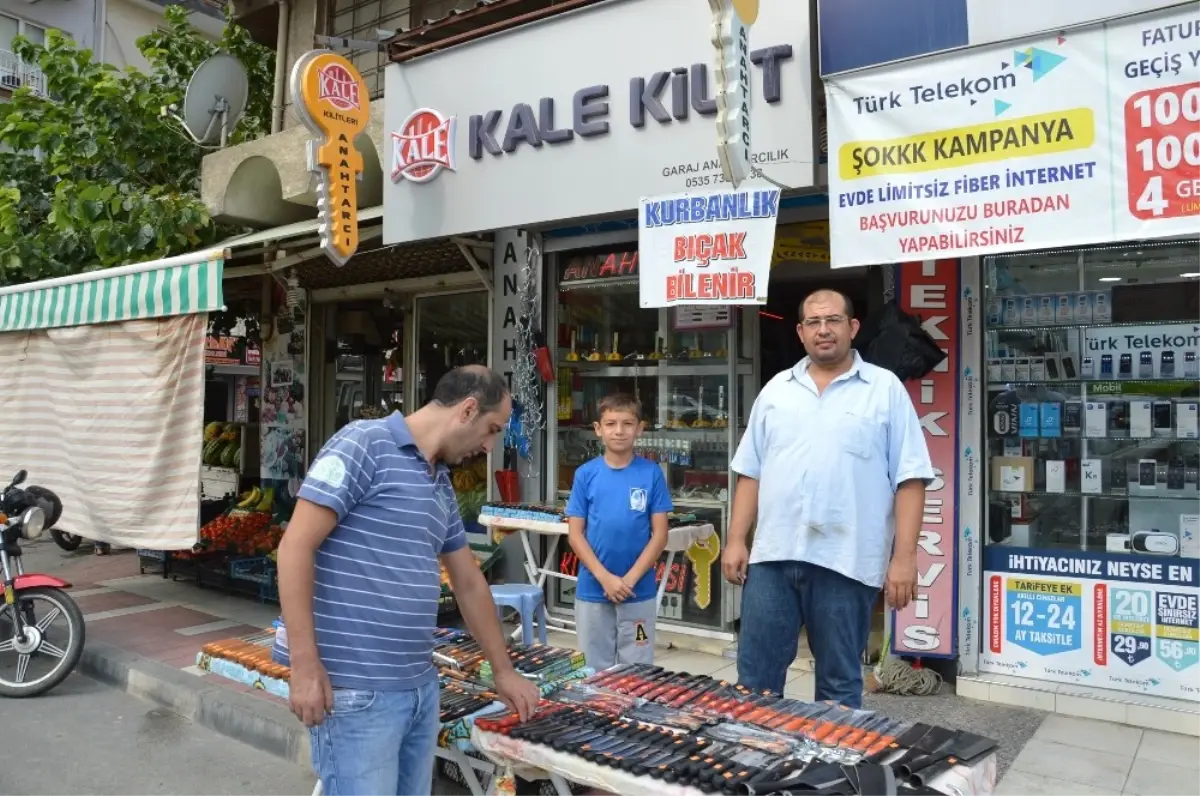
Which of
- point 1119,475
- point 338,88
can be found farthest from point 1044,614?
point 338,88

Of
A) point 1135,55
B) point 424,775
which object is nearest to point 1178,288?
point 1135,55

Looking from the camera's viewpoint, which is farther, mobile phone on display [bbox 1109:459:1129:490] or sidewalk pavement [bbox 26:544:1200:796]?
mobile phone on display [bbox 1109:459:1129:490]

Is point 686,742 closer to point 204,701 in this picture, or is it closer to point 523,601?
point 523,601

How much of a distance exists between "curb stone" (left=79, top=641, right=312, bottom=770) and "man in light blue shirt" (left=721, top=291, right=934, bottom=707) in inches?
103

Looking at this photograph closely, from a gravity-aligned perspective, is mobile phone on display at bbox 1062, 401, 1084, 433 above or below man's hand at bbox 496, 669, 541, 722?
above

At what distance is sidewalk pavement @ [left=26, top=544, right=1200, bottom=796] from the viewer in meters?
4.02

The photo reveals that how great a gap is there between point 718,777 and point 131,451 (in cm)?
587

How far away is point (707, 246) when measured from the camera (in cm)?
518

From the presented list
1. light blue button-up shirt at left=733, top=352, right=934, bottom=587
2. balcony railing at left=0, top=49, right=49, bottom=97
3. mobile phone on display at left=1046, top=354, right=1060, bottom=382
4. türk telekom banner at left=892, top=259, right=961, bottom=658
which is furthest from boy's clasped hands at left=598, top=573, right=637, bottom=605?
balcony railing at left=0, top=49, right=49, bottom=97

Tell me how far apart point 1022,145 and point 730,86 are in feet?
4.57

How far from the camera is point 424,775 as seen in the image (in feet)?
8.28

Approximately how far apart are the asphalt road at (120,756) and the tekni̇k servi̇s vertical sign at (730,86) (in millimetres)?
3664

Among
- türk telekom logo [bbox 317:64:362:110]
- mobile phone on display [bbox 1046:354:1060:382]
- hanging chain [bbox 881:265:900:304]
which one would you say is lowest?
mobile phone on display [bbox 1046:354:1060:382]

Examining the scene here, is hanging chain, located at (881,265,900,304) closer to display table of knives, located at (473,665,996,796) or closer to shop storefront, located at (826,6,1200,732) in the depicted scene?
shop storefront, located at (826,6,1200,732)
